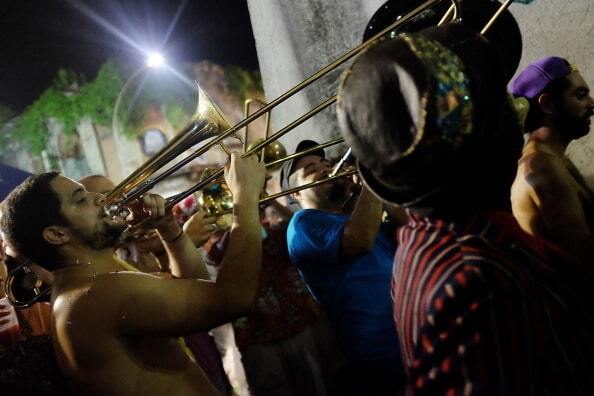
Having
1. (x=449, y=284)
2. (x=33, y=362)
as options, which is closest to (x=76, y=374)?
(x=33, y=362)

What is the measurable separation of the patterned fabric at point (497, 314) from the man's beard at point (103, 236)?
1778 millimetres

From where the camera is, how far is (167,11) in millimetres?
13906

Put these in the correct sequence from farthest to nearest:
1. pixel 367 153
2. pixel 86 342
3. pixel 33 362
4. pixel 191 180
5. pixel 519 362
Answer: pixel 191 180
pixel 33 362
pixel 86 342
pixel 367 153
pixel 519 362

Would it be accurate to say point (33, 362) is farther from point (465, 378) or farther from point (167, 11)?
point (167, 11)

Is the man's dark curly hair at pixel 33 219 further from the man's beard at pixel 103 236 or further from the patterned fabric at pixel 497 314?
the patterned fabric at pixel 497 314

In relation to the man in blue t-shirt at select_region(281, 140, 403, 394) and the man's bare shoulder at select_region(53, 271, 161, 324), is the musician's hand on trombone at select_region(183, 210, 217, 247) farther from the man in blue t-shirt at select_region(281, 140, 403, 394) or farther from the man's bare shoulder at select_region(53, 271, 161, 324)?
the man's bare shoulder at select_region(53, 271, 161, 324)

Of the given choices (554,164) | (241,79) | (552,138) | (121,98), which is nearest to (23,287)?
(554,164)

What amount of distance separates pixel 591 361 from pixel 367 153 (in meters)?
0.67

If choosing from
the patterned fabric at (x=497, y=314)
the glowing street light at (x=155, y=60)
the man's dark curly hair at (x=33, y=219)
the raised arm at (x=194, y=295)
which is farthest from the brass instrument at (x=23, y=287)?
the glowing street light at (x=155, y=60)

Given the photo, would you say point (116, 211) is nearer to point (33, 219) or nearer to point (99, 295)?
point (33, 219)

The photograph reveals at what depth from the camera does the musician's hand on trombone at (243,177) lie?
210cm

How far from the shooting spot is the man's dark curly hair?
2117 mm

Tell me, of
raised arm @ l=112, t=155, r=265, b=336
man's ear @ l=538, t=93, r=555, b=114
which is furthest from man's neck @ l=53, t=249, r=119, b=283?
man's ear @ l=538, t=93, r=555, b=114

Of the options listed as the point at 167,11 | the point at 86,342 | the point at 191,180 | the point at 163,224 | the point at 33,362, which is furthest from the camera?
the point at 191,180
